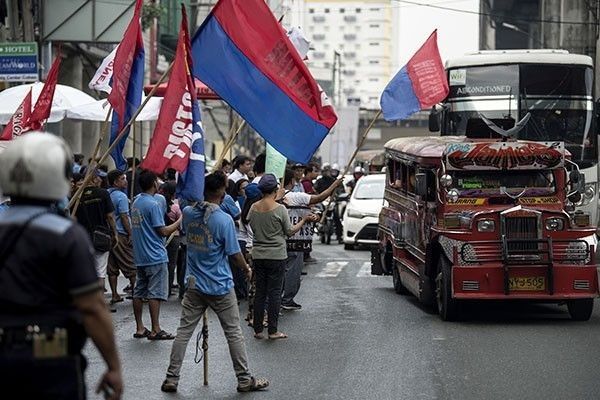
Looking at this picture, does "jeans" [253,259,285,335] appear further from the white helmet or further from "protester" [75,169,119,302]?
the white helmet

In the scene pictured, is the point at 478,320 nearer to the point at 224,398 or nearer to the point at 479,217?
the point at 479,217

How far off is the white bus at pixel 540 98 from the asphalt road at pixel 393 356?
251 inches

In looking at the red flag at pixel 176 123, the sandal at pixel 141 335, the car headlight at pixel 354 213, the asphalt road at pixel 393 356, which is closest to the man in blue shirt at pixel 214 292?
the asphalt road at pixel 393 356

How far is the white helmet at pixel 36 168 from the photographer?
18.3 feet

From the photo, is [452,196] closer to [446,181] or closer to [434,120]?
[446,181]

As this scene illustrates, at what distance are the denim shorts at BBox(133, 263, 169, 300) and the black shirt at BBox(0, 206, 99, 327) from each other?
841 cm

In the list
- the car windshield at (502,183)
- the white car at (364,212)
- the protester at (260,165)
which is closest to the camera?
the car windshield at (502,183)

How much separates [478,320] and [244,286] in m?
3.72

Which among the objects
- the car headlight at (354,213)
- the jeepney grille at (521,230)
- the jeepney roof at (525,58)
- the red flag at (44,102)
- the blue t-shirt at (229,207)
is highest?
the jeepney roof at (525,58)

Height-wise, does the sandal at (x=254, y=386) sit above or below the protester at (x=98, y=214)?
below

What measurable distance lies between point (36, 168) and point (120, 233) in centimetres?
1191

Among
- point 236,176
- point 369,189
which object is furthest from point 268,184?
point 369,189

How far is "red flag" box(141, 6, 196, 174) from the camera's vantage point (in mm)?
11641

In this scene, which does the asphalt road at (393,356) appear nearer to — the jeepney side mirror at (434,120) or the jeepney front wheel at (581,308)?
→ the jeepney front wheel at (581,308)
